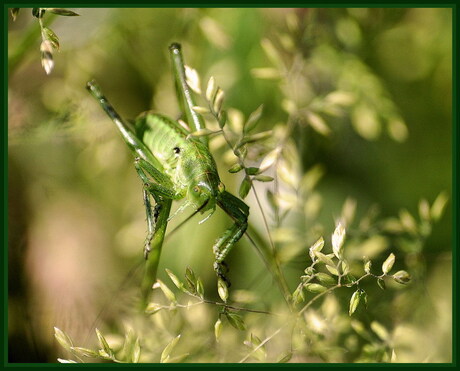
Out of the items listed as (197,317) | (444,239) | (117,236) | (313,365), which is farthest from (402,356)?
(117,236)

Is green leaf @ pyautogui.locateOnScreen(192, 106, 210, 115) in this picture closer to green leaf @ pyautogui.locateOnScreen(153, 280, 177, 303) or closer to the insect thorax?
the insect thorax

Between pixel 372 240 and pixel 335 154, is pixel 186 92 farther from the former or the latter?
pixel 335 154

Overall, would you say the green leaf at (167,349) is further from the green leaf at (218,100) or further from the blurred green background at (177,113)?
the blurred green background at (177,113)

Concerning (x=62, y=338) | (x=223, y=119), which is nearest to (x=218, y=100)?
(x=223, y=119)

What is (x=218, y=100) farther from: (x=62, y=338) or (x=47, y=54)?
(x=62, y=338)

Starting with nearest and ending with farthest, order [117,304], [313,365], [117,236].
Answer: [313,365] → [117,304] → [117,236]

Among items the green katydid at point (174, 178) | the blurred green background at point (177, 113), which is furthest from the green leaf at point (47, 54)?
the blurred green background at point (177, 113)

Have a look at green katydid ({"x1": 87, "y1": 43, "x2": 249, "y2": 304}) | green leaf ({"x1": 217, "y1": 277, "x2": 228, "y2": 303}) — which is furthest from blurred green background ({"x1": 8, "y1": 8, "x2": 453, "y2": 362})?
green leaf ({"x1": 217, "y1": 277, "x2": 228, "y2": 303})
